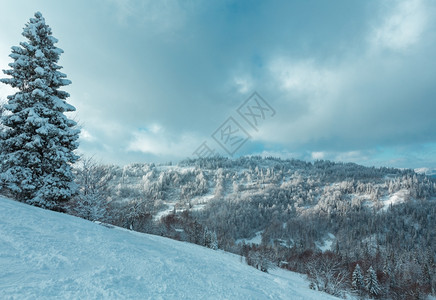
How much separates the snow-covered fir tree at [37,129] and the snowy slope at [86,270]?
212 inches

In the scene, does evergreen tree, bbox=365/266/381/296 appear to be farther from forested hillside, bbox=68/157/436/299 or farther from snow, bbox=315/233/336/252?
snow, bbox=315/233/336/252

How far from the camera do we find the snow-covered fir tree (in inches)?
501

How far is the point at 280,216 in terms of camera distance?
541ft

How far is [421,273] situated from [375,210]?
367ft

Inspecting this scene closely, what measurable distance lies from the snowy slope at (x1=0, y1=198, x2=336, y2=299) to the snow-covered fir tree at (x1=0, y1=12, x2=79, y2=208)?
212 inches

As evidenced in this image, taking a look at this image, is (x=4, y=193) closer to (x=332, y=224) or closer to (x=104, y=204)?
(x=104, y=204)

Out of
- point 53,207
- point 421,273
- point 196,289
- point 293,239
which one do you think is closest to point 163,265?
point 196,289

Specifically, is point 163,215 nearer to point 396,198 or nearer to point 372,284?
point 372,284

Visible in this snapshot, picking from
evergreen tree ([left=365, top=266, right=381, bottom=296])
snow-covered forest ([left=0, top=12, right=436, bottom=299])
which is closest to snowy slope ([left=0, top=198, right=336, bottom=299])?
snow-covered forest ([left=0, top=12, right=436, bottom=299])

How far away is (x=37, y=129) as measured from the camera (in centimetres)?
1280

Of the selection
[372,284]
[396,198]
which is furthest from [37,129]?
[396,198]

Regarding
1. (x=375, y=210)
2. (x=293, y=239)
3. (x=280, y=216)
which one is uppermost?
(x=375, y=210)

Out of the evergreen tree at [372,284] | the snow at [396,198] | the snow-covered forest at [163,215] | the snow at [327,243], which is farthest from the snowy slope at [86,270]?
the snow at [396,198]

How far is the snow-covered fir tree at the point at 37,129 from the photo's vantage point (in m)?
12.7
